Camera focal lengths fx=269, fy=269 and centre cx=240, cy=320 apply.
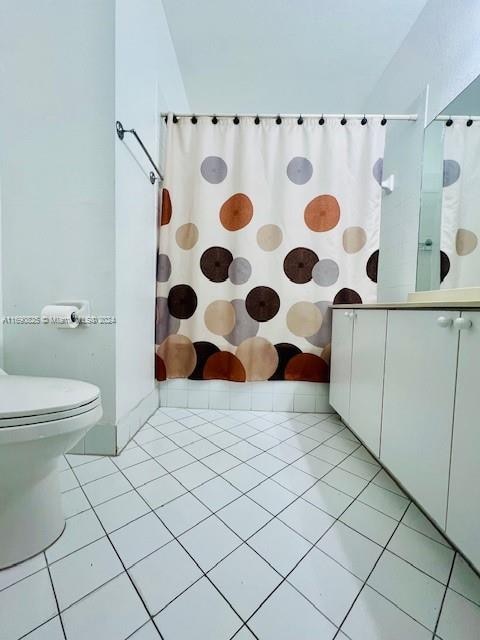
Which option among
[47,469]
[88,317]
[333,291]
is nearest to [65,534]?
[47,469]

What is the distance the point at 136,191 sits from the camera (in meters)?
1.28

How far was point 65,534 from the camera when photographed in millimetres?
755

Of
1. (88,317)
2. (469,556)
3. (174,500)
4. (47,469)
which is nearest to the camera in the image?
(469,556)

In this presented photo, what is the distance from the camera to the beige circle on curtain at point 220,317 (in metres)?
1.60

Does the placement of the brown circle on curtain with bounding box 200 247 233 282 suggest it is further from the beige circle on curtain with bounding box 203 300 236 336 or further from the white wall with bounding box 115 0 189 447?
the white wall with bounding box 115 0 189 447

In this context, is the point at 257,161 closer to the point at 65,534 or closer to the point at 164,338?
the point at 164,338

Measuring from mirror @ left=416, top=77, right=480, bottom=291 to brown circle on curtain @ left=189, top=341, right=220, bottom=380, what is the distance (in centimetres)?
116

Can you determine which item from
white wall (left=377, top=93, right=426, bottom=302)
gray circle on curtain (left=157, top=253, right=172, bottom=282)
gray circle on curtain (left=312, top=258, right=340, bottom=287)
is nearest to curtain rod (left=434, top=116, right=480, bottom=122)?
white wall (left=377, top=93, right=426, bottom=302)

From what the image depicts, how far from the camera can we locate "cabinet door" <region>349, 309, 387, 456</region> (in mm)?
1029

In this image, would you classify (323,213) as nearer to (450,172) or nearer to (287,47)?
(450,172)

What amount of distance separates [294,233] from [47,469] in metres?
1.50

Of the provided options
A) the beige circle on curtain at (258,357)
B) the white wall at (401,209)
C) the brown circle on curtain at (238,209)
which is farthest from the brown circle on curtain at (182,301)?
the white wall at (401,209)

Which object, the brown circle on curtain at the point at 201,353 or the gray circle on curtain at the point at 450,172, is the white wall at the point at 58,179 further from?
the gray circle on curtain at the point at 450,172

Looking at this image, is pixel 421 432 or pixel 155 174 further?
pixel 155 174
